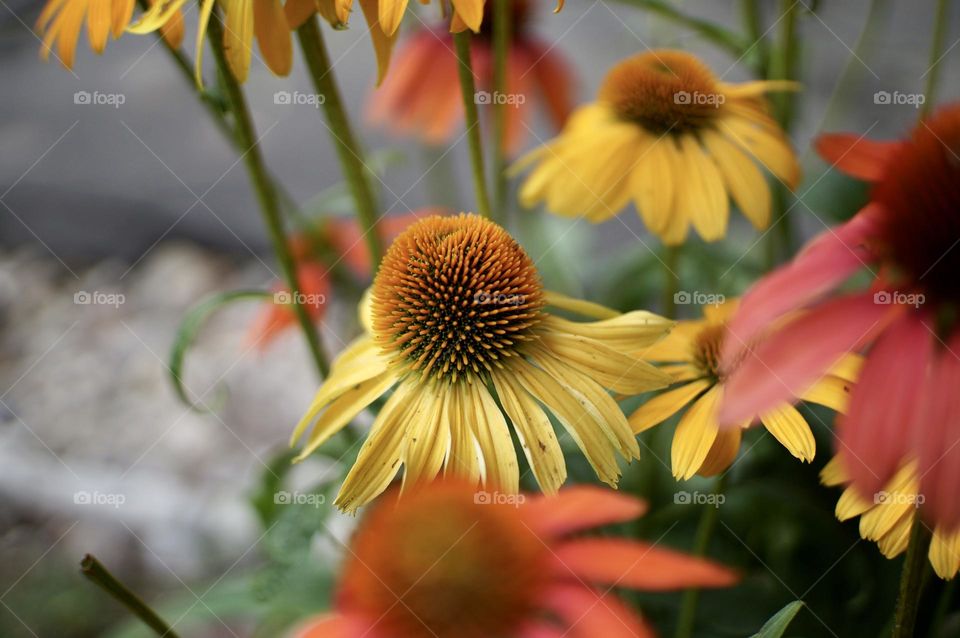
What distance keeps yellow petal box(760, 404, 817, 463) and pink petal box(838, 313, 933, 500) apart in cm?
10

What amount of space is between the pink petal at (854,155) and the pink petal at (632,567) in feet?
0.75

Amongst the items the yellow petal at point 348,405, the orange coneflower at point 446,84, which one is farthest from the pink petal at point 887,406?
the orange coneflower at point 446,84

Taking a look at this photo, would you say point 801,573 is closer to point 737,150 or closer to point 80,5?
point 737,150

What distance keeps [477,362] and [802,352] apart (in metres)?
0.21

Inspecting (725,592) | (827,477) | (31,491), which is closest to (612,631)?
(827,477)

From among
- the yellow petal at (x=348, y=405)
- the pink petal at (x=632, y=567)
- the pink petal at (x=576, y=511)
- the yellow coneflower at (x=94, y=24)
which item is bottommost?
the pink petal at (x=632, y=567)

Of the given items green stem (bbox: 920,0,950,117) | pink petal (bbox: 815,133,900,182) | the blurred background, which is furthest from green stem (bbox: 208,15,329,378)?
green stem (bbox: 920,0,950,117)

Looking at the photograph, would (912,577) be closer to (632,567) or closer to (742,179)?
(632,567)

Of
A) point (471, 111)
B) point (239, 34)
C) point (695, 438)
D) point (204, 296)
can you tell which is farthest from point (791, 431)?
point (204, 296)

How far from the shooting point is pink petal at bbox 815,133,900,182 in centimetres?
48

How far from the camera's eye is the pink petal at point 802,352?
324mm

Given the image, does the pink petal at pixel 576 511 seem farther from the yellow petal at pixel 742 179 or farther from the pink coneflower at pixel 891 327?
the yellow petal at pixel 742 179

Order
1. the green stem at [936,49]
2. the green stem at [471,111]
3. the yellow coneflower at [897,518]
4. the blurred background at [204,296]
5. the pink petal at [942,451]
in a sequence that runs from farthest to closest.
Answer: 1. the blurred background at [204,296]
2. the green stem at [936,49]
3. the green stem at [471,111]
4. the yellow coneflower at [897,518]
5. the pink petal at [942,451]

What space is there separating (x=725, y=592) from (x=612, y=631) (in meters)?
0.30
